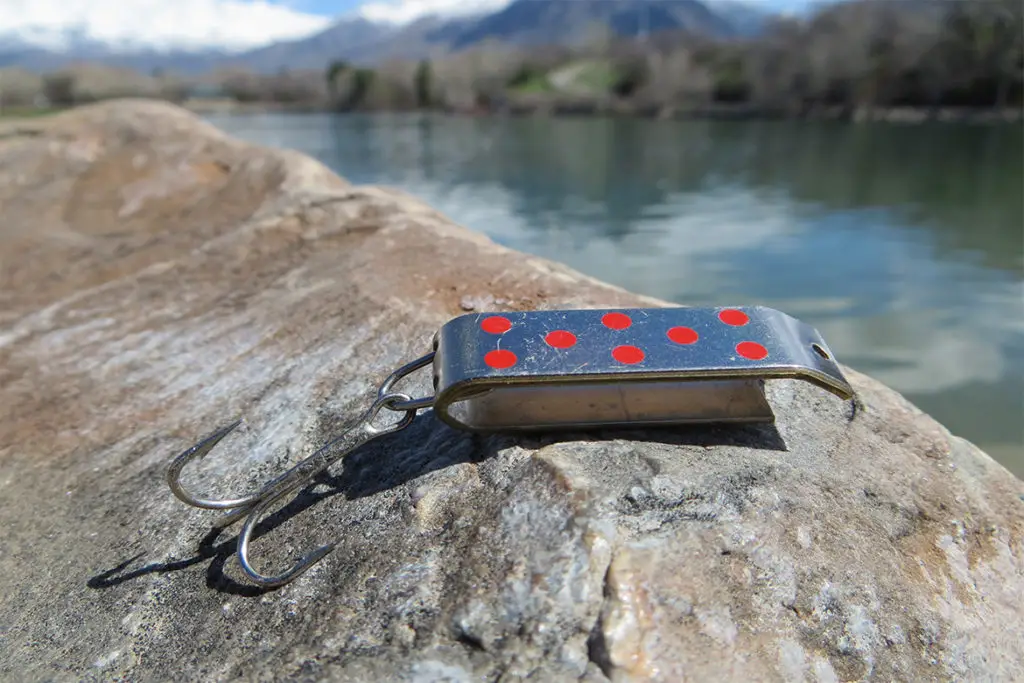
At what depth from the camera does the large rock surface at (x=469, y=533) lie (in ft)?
4.39

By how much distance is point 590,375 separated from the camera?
1.56 metres

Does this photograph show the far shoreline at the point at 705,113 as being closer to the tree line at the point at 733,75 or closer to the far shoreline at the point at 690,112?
the far shoreline at the point at 690,112

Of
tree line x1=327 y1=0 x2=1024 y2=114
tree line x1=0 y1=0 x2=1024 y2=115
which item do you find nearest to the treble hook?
tree line x1=0 y1=0 x2=1024 y2=115

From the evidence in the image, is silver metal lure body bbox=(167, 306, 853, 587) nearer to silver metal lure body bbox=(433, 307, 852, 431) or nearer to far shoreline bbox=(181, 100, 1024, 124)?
silver metal lure body bbox=(433, 307, 852, 431)

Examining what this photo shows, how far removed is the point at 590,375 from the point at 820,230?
8243mm

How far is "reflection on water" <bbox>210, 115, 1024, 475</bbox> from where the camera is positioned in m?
4.86

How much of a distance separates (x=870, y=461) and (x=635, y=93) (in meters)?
47.0

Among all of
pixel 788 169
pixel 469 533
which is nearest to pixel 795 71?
pixel 788 169

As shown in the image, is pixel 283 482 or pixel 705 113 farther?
pixel 705 113

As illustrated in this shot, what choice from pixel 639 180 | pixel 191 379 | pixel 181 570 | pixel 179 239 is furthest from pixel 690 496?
pixel 639 180

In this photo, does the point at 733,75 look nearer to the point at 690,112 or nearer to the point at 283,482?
the point at 690,112

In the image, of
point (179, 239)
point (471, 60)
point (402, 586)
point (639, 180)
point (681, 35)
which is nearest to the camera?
point (402, 586)

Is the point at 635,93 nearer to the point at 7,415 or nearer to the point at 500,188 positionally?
the point at 500,188

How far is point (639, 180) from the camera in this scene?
578 inches
